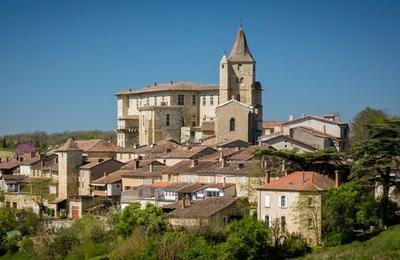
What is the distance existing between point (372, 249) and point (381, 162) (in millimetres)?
7067

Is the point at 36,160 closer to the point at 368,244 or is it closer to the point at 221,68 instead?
the point at 221,68

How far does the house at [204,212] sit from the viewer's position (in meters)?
45.8

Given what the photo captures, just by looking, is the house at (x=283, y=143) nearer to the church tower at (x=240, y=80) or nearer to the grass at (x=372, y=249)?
the church tower at (x=240, y=80)

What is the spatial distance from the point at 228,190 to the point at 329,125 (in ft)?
72.3

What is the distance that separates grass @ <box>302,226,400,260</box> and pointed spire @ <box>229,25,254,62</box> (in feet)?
138

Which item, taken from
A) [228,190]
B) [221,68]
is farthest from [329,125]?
[228,190]

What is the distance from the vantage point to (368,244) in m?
39.7

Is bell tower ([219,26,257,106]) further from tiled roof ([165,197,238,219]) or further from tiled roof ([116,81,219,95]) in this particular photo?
tiled roof ([165,197,238,219])

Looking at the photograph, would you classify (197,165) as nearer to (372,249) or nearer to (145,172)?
(145,172)

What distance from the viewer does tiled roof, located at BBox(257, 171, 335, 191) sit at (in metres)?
43.5

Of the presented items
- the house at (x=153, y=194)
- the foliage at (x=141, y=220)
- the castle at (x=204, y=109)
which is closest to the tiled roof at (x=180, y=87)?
the castle at (x=204, y=109)

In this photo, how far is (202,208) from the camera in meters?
47.5

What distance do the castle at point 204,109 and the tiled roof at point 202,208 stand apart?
26.0 metres

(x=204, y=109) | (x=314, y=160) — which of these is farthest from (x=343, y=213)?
(x=204, y=109)
